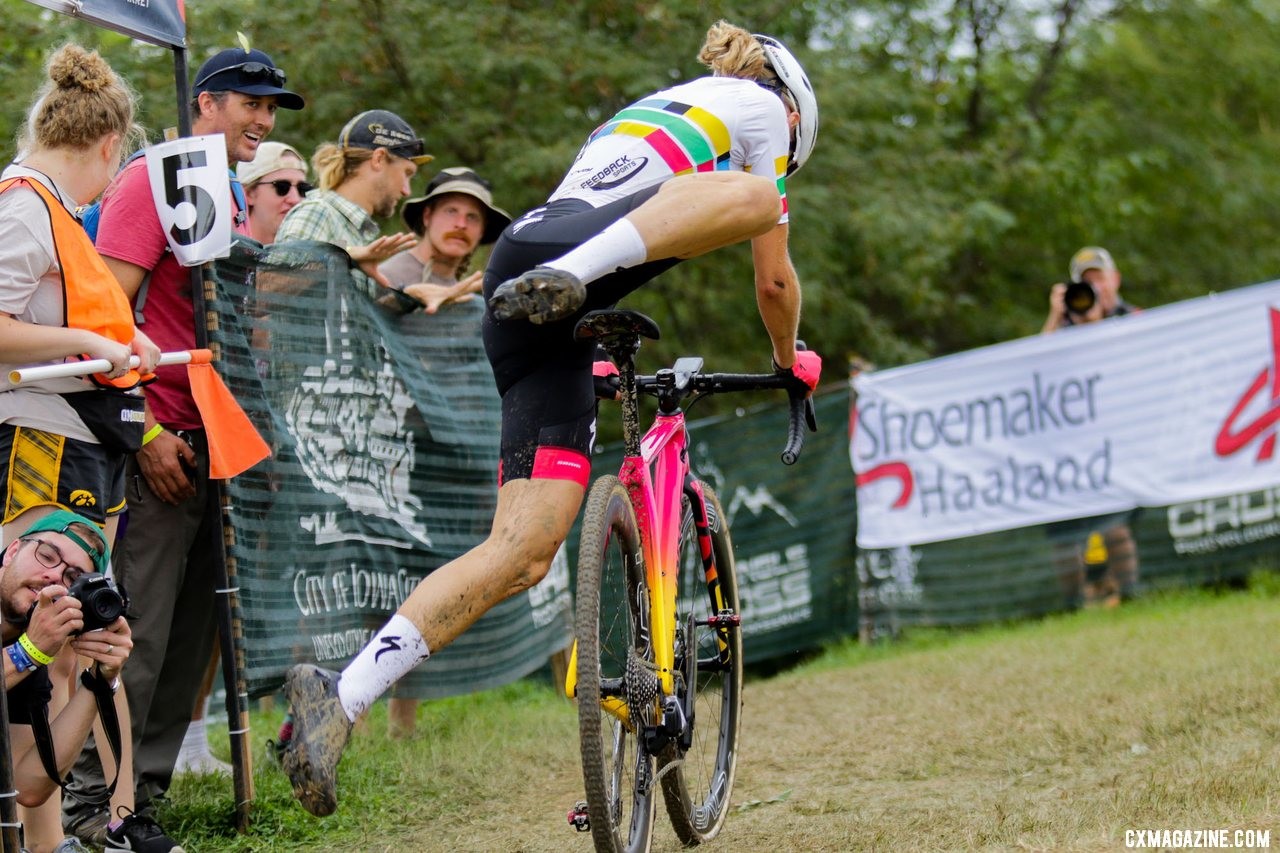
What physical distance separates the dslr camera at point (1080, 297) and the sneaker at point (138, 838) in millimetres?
7519

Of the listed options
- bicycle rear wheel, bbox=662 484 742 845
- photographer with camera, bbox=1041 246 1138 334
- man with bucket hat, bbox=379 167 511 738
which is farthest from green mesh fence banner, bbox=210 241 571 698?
photographer with camera, bbox=1041 246 1138 334

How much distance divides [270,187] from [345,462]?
1310mm

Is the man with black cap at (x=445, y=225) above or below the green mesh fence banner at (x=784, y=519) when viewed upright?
above

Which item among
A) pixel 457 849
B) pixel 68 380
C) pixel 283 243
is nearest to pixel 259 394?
pixel 283 243

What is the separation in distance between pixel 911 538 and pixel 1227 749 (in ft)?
16.9

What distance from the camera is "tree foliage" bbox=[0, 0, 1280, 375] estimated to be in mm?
10695

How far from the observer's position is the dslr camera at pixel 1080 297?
394 inches

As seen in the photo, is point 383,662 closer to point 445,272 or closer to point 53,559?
point 53,559

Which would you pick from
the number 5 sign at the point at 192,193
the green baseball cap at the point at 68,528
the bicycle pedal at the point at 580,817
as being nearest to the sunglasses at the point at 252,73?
the number 5 sign at the point at 192,193

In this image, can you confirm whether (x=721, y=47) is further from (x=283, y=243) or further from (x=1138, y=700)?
(x=1138, y=700)

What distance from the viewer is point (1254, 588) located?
30.8 feet

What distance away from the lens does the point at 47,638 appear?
11.9ft

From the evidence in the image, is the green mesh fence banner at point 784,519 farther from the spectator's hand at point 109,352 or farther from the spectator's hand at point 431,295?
the spectator's hand at point 109,352

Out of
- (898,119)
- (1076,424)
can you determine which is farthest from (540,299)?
(898,119)
